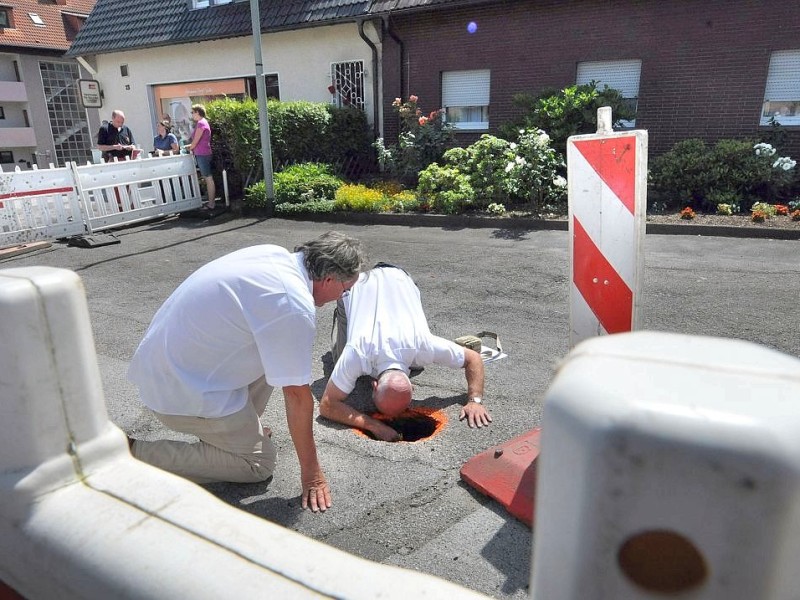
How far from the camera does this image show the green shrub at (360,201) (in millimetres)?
10898

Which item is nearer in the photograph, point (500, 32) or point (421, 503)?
point (421, 503)


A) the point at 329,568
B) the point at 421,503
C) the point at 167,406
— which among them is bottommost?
the point at 421,503

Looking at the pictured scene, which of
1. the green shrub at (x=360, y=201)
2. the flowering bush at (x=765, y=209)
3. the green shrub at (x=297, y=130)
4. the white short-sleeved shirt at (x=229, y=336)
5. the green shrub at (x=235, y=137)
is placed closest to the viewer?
the white short-sleeved shirt at (x=229, y=336)

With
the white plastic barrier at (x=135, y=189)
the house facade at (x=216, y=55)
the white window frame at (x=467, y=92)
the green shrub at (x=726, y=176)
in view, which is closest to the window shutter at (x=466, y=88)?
the white window frame at (x=467, y=92)

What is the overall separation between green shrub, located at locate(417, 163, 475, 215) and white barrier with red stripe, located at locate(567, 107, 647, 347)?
7.72m

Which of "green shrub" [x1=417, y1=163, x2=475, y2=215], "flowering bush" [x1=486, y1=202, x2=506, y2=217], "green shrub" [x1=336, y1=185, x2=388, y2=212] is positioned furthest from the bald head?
"green shrub" [x1=336, y1=185, x2=388, y2=212]

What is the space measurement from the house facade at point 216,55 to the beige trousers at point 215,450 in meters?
12.7

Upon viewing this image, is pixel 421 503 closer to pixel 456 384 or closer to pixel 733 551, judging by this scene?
pixel 456 384

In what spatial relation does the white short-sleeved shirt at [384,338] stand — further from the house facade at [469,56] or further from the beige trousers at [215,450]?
the house facade at [469,56]

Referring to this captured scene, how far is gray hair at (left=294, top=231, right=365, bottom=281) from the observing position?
2.70 metres

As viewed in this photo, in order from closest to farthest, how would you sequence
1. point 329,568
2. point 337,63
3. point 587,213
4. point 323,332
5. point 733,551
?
point 733,551, point 329,568, point 587,213, point 323,332, point 337,63

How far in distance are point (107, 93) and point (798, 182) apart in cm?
1969

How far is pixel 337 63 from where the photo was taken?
1490cm

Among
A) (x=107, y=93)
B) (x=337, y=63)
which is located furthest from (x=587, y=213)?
(x=107, y=93)
